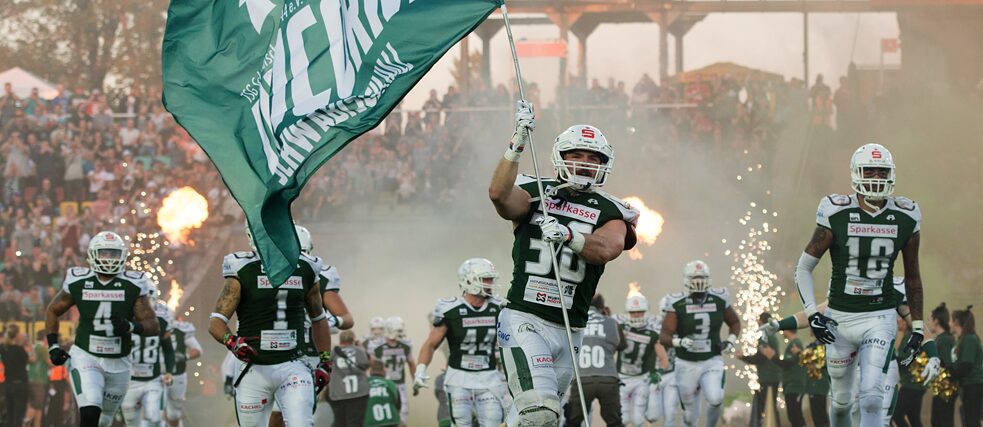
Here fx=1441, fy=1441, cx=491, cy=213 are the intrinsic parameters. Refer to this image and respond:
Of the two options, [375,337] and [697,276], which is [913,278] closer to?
[697,276]

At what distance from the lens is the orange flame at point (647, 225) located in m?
29.2

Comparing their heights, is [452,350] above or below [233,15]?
below

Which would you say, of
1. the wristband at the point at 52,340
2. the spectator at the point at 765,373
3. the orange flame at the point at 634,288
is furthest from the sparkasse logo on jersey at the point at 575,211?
the orange flame at the point at 634,288

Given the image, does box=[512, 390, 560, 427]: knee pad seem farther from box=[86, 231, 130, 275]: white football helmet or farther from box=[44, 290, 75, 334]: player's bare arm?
box=[44, 290, 75, 334]: player's bare arm

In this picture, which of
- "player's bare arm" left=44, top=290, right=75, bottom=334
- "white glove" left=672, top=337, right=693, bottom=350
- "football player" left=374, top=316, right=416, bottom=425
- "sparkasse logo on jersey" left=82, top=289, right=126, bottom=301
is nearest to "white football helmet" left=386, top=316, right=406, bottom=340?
"football player" left=374, top=316, right=416, bottom=425

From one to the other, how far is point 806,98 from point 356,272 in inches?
399

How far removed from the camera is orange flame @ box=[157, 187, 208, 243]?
28.3 m

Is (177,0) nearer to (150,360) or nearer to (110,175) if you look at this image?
(150,360)

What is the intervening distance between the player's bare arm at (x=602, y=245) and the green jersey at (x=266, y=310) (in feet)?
9.46

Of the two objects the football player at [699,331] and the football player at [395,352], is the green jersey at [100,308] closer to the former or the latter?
the football player at [699,331]

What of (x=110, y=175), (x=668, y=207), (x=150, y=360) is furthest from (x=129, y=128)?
(x=150, y=360)

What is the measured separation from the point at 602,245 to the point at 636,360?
38.6 ft

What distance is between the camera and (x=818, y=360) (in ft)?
57.3

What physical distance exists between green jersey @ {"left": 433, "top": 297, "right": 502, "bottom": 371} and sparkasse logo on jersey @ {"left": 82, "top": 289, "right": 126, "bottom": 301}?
9.95ft
